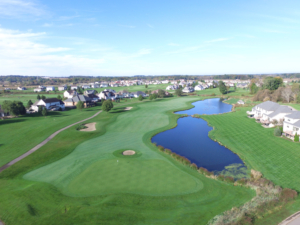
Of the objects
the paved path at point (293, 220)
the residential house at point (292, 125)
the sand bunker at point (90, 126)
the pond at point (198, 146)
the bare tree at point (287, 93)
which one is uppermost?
the bare tree at point (287, 93)

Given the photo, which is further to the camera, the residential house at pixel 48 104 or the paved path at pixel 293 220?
the residential house at pixel 48 104

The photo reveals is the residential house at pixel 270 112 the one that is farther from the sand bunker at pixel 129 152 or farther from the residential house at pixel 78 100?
the residential house at pixel 78 100

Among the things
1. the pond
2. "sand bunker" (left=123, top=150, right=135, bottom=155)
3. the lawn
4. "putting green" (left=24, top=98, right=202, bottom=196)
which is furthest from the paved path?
"sand bunker" (left=123, top=150, right=135, bottom=155)

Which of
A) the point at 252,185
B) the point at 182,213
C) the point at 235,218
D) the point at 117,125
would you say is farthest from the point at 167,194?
the point at 117,125

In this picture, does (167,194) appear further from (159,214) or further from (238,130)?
(238,130)

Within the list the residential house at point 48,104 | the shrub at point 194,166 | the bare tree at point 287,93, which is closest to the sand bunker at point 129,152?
the shrub at point 194,166

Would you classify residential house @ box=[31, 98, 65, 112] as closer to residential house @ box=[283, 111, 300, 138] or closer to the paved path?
residential house @ box=[283, 111, 300, 138]

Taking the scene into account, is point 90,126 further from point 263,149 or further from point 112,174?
point 263,149
